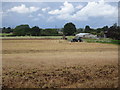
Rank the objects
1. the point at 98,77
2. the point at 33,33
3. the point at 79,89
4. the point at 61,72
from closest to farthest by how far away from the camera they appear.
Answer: the point at 79,89
the point at 98,77
the point at 61,72
the point at 33,33

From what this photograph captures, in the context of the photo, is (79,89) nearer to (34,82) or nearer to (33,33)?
(34,82)

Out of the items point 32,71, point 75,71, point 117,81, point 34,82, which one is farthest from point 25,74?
point 117,81

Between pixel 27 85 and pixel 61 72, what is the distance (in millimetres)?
1920

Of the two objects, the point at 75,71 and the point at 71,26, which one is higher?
the point at 71,26

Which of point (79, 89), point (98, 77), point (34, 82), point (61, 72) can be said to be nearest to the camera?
point (79, 89)

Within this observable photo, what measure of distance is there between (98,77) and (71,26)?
174 ft

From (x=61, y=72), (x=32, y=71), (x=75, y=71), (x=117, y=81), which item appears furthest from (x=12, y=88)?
(x=117, y=81)

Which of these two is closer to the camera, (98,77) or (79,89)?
(79,89)

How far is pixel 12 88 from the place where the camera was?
18.1 ft

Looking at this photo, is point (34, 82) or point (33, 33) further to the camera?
point (33, 33)

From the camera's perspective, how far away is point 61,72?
7.22 m

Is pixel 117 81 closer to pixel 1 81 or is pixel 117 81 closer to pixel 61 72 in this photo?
pixel 61 72

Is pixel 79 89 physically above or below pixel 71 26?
below

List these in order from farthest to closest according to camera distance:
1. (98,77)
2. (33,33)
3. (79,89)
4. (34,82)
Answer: (33,33) → (98,77) → (34,82) → (79,89)
